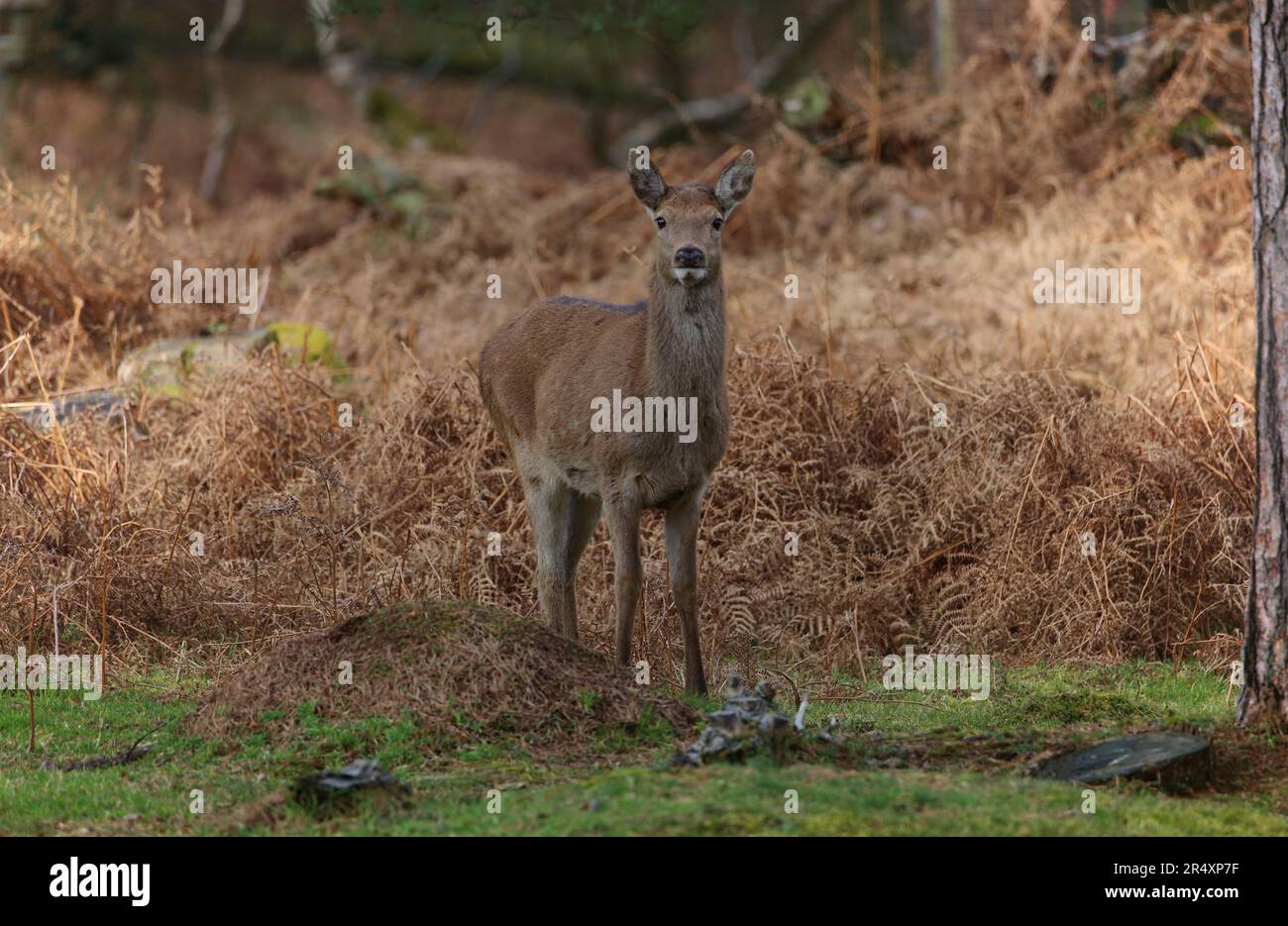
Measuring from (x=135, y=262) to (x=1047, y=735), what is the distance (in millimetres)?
9665

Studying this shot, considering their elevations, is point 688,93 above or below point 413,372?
above

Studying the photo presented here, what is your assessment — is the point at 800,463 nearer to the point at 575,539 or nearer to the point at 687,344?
the point at 575,539

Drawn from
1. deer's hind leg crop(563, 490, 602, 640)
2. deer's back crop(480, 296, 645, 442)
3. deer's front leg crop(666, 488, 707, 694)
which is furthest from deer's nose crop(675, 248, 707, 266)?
deer's hind leg crop(563, 490, 602, 640)

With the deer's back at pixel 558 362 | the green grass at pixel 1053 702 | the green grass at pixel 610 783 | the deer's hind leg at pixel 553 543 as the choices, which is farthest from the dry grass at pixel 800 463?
the green grass at pixel 610 783

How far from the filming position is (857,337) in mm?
13438

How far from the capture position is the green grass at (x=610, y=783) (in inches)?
228

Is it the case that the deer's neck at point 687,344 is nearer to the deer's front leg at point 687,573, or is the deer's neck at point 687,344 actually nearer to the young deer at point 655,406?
the young deer at point 655,406

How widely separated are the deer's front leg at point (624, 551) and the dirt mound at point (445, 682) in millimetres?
529

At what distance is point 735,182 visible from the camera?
8.59 meters

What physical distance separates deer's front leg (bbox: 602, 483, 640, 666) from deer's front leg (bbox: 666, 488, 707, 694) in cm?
19

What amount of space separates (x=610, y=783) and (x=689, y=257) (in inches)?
114

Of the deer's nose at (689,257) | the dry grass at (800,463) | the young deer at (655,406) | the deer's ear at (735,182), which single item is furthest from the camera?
the dry grass at (800,463)
